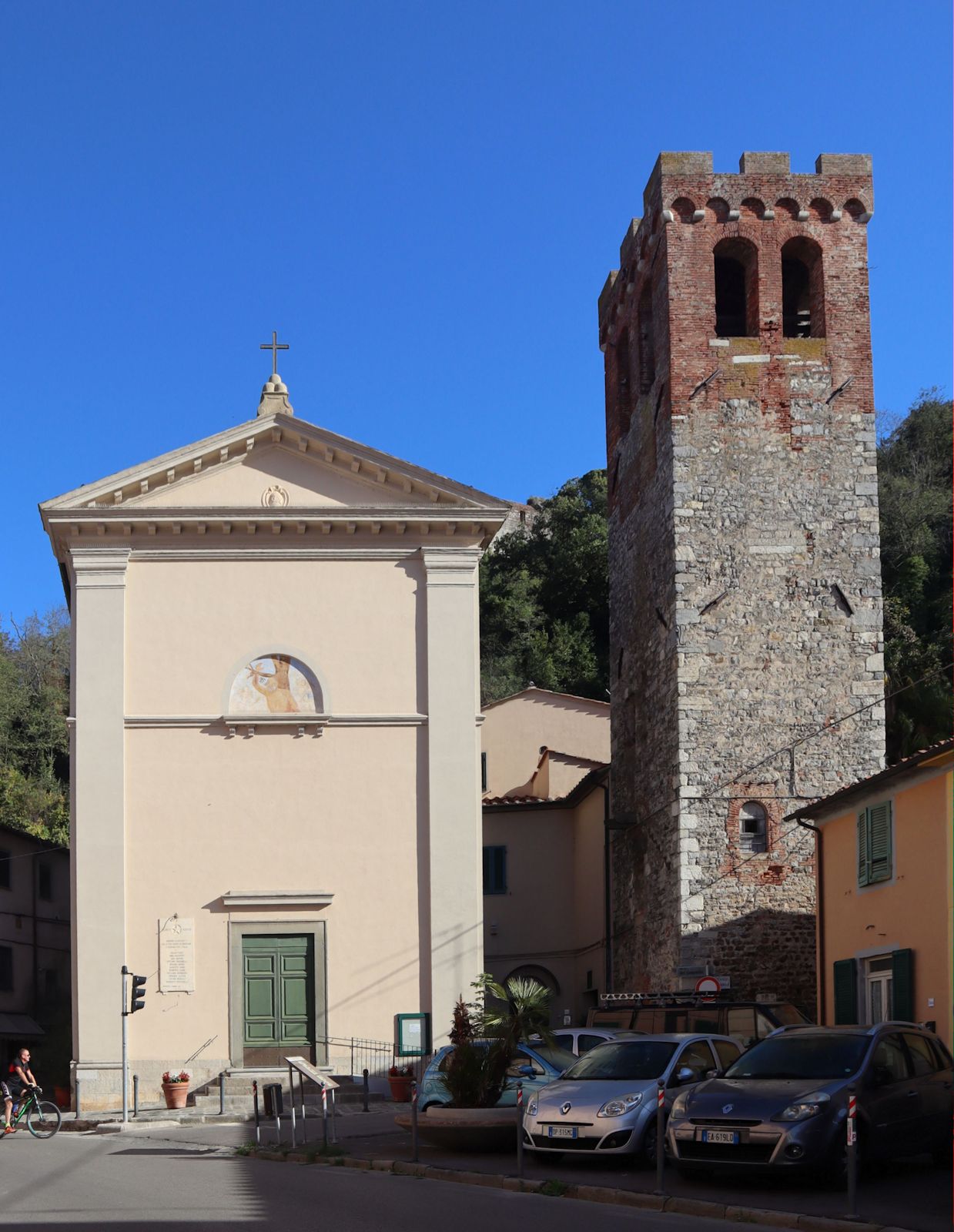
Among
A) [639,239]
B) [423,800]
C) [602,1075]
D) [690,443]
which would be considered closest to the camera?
[602,1075]

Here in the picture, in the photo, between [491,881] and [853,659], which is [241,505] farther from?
[491,881]

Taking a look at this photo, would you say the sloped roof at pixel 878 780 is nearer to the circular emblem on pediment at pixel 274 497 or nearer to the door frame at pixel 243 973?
the door frame at pixel 243 973

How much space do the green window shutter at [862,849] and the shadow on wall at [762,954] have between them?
18.7ft

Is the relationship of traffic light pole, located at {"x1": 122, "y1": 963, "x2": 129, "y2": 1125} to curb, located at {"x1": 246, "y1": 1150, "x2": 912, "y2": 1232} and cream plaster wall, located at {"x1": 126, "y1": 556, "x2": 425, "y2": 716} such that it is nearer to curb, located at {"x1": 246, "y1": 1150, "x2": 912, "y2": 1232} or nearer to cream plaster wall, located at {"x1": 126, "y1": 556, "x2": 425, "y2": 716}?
cream plaster wall, located at {"x1": 126, "y1": 556, "x2": 425, "y2": 716}

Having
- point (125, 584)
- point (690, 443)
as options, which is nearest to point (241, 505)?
point (125, 584)

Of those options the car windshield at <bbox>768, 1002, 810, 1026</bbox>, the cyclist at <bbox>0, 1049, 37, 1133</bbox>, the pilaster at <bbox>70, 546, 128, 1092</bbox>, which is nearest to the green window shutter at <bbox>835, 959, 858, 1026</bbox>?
the car windshield at <bbox>768, 1002, 810, 1026</bbox>

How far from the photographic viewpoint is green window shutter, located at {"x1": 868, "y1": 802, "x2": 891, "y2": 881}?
69.3 feet

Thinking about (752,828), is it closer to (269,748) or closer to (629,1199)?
(269,748)

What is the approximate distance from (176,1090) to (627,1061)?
10221mm

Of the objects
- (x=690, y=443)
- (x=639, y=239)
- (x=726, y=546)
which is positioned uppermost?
(x=639, y=239)

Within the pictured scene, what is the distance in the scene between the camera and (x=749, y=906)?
2764 cm

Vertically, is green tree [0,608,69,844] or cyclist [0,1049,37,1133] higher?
green tree [0,608,69,844]

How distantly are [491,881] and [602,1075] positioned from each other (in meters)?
23.2

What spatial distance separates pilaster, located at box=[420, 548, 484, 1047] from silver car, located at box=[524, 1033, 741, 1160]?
9.35m
